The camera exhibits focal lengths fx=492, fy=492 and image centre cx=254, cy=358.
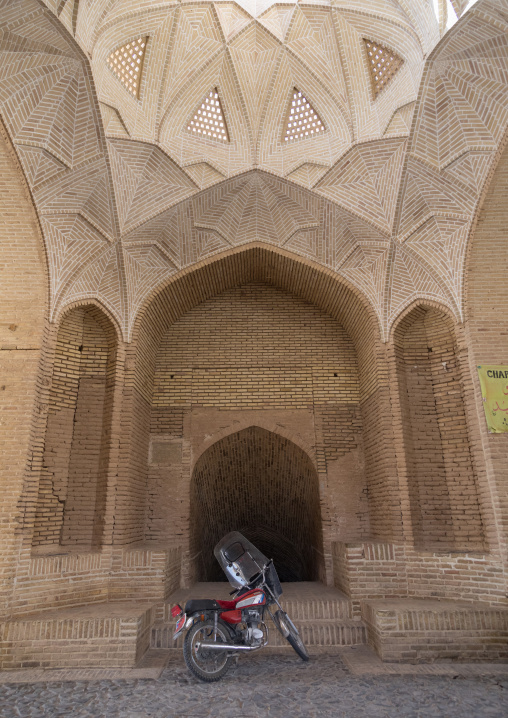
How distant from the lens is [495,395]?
6008mm

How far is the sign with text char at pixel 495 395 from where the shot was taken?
19.3ft

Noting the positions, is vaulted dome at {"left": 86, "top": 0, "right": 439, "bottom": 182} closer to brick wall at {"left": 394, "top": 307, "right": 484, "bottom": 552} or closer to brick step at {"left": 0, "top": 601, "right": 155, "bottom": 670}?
brick wall at {"left": 394, "top": 307, "right": 484, "bottom": 552}

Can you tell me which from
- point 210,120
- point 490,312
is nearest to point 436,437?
point 490,312

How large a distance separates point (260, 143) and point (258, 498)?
5.88 metres

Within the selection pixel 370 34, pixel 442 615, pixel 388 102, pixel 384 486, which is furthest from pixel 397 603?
pixel 370 34

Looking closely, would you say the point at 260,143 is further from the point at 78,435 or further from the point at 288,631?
the point at 288,631

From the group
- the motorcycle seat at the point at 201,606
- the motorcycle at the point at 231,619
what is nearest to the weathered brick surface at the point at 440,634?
the motorcycle at the point at 231,619

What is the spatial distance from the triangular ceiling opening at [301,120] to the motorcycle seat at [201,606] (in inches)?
230

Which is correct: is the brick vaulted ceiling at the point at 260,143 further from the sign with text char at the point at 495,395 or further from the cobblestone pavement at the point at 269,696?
the cobblestone pavement at the point at 269,696

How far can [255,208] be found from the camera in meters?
7.16

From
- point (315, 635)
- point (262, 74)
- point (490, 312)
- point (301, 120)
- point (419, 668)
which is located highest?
point (262, 74)

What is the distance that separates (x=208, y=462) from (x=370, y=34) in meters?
6.29

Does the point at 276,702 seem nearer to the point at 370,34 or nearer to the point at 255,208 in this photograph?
the point at 255,208

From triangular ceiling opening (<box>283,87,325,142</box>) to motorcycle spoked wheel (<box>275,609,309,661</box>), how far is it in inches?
233
